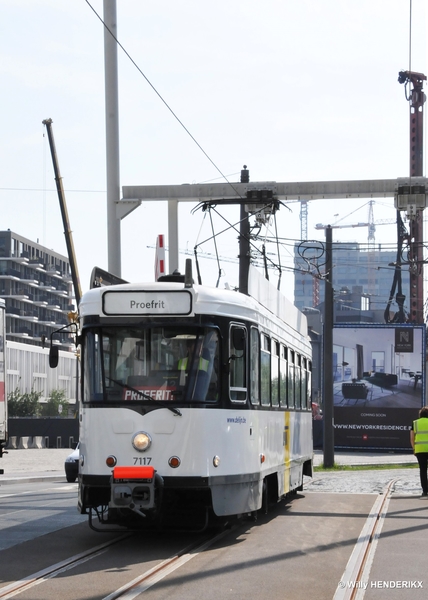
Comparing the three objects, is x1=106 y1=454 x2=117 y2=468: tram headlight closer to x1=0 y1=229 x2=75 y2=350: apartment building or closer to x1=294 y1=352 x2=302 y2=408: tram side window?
x1=294 y1=352 x2=302 y2=408: tram side window

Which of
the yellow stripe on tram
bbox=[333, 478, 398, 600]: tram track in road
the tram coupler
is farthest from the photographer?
the yellow stripe on tram

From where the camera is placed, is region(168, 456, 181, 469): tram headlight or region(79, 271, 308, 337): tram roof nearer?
region(168, 456, 181, 469): tram headlight

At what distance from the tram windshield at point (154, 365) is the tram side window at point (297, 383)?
19.1ft

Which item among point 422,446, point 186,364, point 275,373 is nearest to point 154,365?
point 186,364

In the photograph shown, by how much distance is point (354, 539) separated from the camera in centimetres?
1252

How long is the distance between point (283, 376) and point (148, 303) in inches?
179

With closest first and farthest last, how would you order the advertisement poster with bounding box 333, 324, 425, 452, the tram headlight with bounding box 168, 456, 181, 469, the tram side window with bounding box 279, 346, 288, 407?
the tram headlight with bounding box 168, 456, 181, 469 < the tram side window with bounding box 279, 346, 288, 407 < the advertisement poster with bounding box 333, 324, 425, 452

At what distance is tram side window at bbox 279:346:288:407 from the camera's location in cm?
1538

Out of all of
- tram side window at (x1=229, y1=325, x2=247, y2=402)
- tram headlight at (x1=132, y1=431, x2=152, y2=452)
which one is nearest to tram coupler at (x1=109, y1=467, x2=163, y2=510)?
tram headlight at (x1=132, y1=431, x2=152, y2=452)

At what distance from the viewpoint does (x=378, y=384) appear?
51.6 m

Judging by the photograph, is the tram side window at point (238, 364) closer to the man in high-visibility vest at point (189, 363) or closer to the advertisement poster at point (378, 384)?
the man in high-visibility vest at point (189, 363)

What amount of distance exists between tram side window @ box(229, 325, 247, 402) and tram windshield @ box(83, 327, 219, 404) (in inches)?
11.9

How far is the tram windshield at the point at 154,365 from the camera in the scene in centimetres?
1151

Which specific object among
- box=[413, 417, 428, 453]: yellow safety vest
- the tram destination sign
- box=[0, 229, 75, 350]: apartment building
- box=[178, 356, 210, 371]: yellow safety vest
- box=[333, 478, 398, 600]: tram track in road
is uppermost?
box=[0, 229, 75, 350]: apartment building
